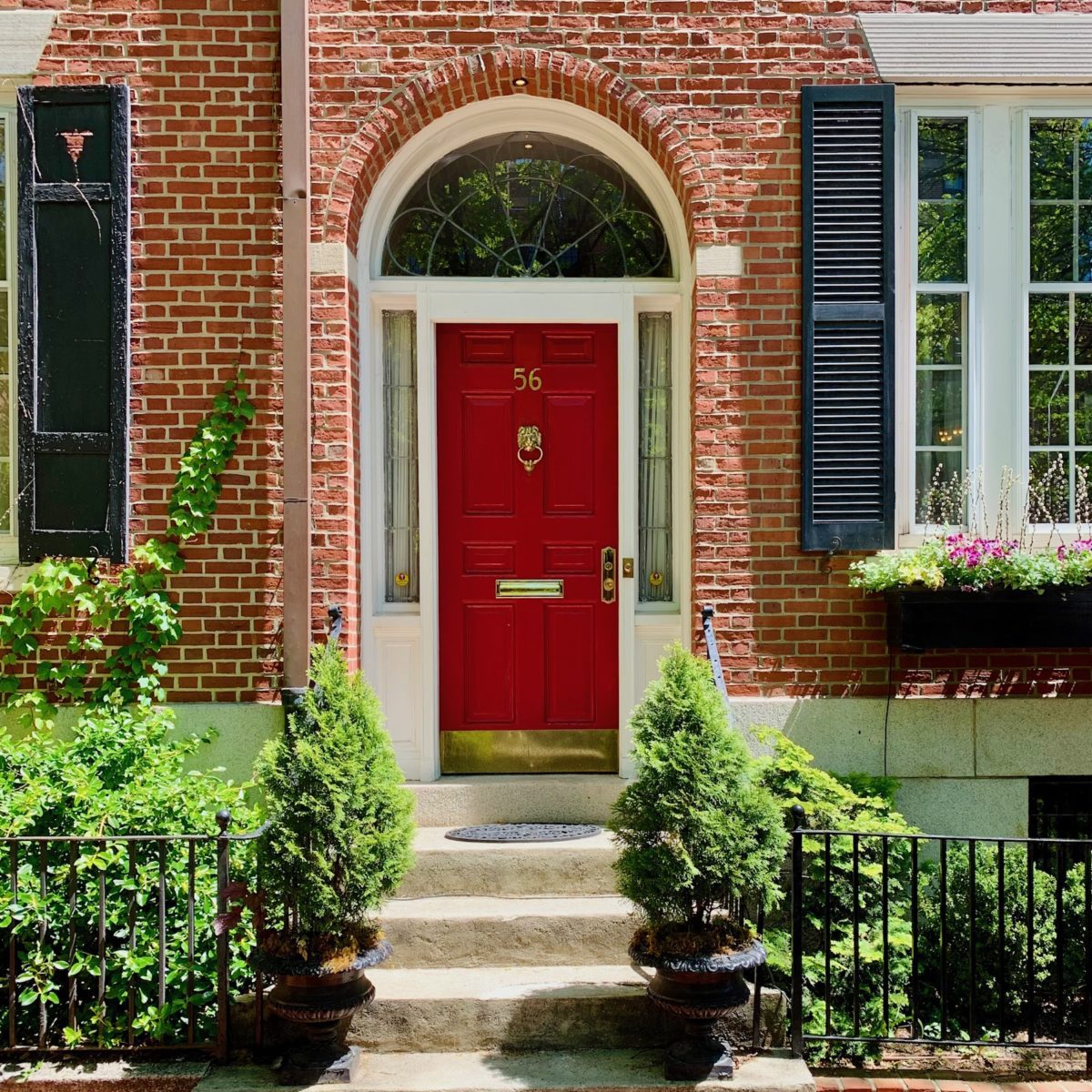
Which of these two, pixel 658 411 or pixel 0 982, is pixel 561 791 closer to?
pixel 658 411

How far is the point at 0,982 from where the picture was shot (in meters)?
4.75

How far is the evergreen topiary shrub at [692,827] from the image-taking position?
4.33 m

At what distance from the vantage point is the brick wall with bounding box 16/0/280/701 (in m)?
5.93

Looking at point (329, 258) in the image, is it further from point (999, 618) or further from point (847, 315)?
point (999, 618)

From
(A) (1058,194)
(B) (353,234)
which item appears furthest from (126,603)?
(A) (1058,194)

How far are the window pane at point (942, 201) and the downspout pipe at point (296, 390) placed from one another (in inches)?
126

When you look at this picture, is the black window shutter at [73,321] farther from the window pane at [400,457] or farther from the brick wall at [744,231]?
the window pane at [400,457]

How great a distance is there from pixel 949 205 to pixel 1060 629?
7.52 feet

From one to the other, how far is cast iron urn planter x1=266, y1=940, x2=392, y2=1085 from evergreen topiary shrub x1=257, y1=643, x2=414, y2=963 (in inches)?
2.2

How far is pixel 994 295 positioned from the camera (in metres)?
6.19

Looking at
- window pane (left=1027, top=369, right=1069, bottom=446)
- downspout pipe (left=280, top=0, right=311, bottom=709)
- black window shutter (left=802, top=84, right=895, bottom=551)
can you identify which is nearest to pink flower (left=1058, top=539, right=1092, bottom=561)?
window pane (left=1027, top=369, right=1069, bottom=446)

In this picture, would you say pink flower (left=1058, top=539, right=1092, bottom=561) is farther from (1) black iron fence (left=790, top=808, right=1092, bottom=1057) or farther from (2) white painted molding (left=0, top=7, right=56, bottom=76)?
(2) white painted molding (left=0, top=7, right=56, bottom=76)

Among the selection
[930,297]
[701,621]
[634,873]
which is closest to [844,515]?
[701,621]

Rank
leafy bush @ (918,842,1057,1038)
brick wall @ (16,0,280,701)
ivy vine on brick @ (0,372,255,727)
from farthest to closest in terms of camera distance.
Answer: brick wall @ (16,0,280,701)
ivy vine on brick @ (0,372,255,727)
leafy bush @ (918,842,1057,1038)
